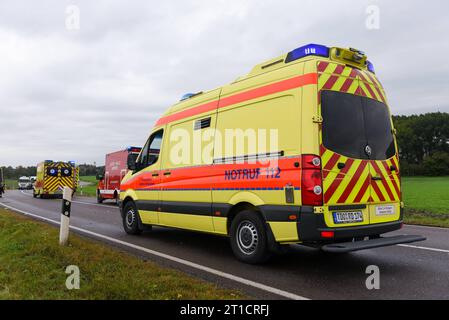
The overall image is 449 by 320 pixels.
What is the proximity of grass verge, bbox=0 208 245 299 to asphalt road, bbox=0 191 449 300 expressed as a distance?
1.76 ft

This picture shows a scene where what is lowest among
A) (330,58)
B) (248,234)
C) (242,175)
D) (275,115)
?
(248,234)

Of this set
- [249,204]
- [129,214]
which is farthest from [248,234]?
[129,214]

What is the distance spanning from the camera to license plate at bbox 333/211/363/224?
5005 millimetres

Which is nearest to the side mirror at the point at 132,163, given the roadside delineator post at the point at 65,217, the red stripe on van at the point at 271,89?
the roadside delineator post at the point at 65,217

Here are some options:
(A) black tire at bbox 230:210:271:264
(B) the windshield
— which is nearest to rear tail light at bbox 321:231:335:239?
(A) black tire at bbox 230:210:271:264

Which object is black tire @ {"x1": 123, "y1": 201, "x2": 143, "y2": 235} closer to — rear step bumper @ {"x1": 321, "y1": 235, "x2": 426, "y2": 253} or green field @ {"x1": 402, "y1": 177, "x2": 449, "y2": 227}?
rear step bumper @ {"x1": 321, "y1": 235, "x2": 426, "y2": 253}

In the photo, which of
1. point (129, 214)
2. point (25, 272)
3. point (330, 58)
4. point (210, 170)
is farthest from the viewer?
point (129, 214)

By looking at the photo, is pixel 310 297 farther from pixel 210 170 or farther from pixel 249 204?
pixel 210 170

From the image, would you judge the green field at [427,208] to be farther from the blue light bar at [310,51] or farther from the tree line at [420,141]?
the tree line at [420,141]

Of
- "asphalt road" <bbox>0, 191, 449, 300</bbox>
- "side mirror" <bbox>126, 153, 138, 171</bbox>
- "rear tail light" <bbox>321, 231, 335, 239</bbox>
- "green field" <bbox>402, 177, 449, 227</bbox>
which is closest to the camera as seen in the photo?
"asphalt road" <bbox>0, 191, 449, 300</bbox>

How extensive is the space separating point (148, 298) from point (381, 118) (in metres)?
4.21

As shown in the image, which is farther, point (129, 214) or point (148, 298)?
point (129, 214)

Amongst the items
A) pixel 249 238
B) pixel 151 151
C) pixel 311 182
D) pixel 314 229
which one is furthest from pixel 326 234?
pixel 151 151

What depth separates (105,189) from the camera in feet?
70.2
